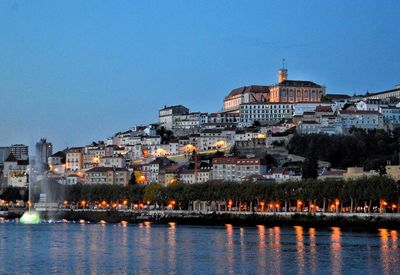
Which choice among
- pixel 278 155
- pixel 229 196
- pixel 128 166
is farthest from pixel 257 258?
pixel 128 166

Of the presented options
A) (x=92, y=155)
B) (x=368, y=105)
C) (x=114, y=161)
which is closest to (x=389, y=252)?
(x=368, y=105)

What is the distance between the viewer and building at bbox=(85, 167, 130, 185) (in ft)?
336

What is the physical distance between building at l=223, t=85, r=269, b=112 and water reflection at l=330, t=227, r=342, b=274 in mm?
62296

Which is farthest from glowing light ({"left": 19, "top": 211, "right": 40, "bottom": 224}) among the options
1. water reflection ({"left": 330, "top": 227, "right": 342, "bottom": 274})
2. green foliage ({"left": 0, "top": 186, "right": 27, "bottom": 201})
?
water reflection ({"left": 330, "top": 227, "right": 342, "bottom": 274})

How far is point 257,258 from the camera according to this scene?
4031 cm

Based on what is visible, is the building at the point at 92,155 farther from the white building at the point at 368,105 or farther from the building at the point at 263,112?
the white building at the point at 368,105

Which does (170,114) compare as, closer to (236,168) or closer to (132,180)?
(132,180)

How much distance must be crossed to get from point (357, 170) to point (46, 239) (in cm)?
3041

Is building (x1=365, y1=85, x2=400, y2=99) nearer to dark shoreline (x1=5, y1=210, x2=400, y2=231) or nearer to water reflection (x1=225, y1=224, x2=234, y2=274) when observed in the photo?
dark shoreline (x1=5, y1=210, x2=400, y2=231)

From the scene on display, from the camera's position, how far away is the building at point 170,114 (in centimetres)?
12161

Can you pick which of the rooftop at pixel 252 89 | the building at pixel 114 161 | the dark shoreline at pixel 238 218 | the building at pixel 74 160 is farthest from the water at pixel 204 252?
the rooftop at pixel 252 89

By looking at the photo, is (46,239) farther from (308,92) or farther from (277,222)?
(308,92)

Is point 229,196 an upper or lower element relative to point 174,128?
lower

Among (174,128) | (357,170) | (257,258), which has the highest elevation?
(174,128)
